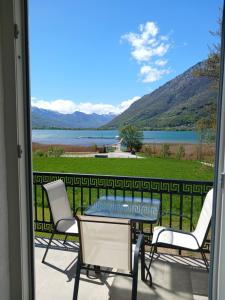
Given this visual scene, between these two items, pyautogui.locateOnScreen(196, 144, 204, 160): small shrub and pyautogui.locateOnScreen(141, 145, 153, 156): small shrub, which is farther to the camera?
pyautogui.locateOnScreen(141, 145, 153, 156): small shrub

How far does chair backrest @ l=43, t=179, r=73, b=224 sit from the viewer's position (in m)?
2.90

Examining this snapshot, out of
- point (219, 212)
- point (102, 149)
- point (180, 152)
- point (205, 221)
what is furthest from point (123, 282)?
point (102, 149)

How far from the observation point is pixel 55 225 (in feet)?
9.13

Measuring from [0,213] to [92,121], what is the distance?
5798 millimetres

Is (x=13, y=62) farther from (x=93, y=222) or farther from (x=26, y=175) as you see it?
(x=93, y=222)

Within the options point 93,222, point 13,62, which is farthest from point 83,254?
point 13,62

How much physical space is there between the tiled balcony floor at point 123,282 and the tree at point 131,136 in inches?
160

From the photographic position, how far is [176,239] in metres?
2.56

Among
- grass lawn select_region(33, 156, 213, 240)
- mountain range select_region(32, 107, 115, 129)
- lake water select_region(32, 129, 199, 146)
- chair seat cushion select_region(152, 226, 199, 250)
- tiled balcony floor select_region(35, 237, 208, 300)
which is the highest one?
mountain range select_region(32, 107, 115, 129)

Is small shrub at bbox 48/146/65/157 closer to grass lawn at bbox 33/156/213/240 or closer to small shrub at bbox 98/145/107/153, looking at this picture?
grass lawn at bbox 33/156/213/240

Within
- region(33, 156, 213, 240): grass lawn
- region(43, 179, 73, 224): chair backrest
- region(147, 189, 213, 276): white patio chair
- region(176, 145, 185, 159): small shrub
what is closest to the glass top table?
region(147, 189, 213, 276): white patio chair

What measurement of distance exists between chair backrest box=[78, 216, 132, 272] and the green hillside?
3.37 meters

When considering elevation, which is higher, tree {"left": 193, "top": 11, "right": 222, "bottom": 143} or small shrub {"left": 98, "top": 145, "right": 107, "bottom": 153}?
tree {"left": 193, "top": 11, "right": 222, "bottom": 143}

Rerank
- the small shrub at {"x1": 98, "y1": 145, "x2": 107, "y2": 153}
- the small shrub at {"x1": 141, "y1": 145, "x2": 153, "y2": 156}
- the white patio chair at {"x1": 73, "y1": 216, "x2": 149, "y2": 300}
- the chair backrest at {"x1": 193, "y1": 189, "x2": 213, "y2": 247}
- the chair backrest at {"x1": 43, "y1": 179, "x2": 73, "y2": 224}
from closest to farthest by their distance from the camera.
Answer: the white patio chair at {"x1": 73, "y1": 216, "x2": 149, "y2": 300} → the chair backrest at {"x1": 193, "y1": 189, "x2": 213, "y2": 247} → the chair backrest at {"x1": 43, "y1": 179, "x2": 73, "y2": 224} → the small shrub at {"x1": 141, "y1": 145, "x2": 153, "y2": 156} → the small shrub at {"x1": 98, "y1": 145, "x2": 107, "y2": 153}
